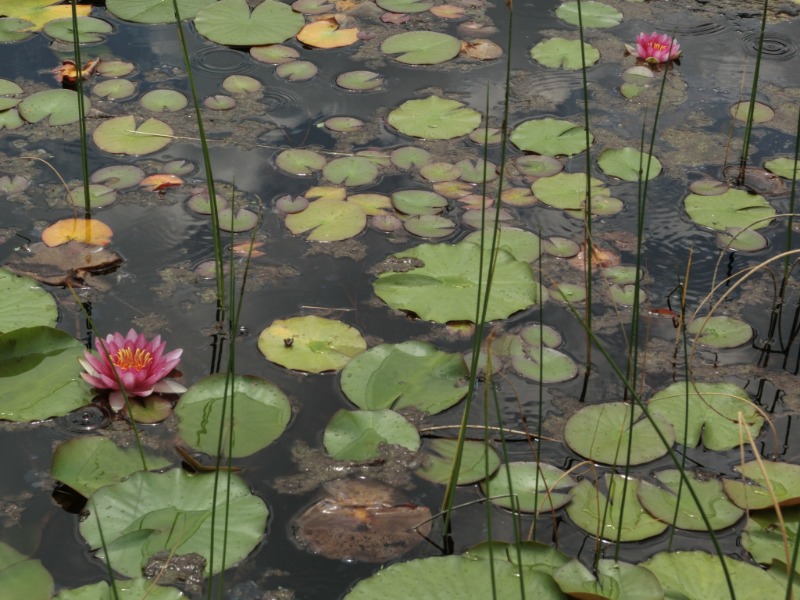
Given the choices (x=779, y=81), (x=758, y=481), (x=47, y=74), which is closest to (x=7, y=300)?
(x=47, y=74)

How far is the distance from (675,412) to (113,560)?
1.40 meters

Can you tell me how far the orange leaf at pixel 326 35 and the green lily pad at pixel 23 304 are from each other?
71.1 inches

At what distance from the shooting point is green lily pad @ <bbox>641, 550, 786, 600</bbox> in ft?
6.20

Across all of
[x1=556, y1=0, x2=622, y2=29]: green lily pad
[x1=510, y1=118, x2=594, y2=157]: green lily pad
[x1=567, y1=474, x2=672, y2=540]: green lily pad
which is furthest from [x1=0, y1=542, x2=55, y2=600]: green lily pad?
[x1=556, y1=0, x2=622, y2=29]: green lily pad

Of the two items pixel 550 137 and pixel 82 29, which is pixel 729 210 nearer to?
pixel 550 137

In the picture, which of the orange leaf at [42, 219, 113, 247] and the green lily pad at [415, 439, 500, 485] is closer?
the green lily pad at [415, 439, 500, 485]

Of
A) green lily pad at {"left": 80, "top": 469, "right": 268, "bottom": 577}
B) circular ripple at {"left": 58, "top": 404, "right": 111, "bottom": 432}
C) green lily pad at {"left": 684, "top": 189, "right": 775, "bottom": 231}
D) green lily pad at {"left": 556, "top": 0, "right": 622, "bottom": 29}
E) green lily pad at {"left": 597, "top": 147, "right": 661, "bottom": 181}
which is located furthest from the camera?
green lily pad at {"left": 556, "top": 0, "right": 622, "bottom": 29}

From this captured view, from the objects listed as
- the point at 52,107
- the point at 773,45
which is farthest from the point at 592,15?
the point at 52,107

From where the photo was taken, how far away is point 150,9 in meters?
4.09

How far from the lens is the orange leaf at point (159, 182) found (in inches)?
123

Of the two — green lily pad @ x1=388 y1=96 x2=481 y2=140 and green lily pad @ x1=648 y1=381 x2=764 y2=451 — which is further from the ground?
green lily pad @ x1=388 y1=96 x2=481 y2=140

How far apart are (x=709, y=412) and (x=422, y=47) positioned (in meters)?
2.23

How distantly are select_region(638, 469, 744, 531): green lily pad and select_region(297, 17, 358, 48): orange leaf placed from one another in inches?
99.0

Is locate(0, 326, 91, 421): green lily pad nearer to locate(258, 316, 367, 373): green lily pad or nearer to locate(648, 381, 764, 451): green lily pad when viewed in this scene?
locate(258, 316, 367, 373): green lily pad
